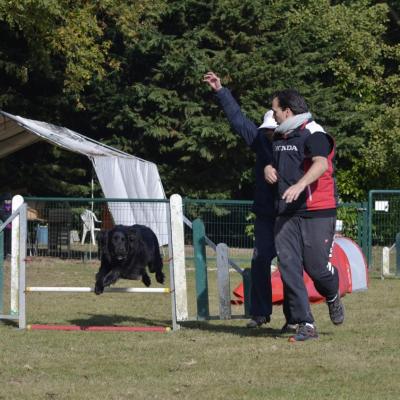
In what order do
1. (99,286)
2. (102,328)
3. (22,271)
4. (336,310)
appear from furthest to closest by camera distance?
(22,271) → (99,286) → (102,328) → (336,310)

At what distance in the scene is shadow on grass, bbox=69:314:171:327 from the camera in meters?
10.2

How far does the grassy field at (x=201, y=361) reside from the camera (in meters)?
6.45

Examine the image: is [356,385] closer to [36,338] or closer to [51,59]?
[36,338]

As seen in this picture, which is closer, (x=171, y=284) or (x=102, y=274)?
(x=171, y=284)

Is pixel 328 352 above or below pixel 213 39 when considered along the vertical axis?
below

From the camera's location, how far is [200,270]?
9719mm

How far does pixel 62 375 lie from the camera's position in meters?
7.06

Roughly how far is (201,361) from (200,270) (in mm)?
2188

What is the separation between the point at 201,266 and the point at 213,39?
1940 centimetres

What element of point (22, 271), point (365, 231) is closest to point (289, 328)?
point (22, 271)

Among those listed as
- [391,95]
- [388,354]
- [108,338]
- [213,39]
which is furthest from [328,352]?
[391,95]

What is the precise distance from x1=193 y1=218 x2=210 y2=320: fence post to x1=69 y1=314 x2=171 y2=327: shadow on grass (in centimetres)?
54

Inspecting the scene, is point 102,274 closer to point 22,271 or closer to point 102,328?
point 102,328

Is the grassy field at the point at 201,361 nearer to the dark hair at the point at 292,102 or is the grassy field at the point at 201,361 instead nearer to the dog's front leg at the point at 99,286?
the dog's front leg at the point at 99,286
